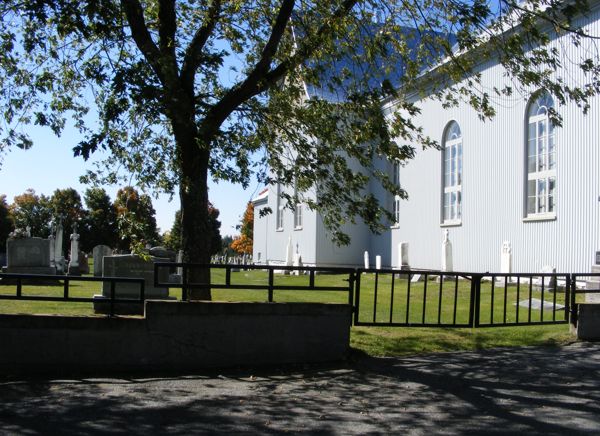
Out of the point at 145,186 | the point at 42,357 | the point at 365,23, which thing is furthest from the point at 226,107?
the point at 42,357

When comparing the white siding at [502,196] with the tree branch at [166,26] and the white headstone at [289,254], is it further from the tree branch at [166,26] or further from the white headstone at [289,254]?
the tree branch at [166,26]

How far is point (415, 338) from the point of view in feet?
32.3

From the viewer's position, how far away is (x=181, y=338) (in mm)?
7645

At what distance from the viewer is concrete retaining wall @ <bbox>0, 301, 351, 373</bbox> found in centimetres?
738

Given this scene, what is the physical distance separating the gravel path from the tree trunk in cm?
239

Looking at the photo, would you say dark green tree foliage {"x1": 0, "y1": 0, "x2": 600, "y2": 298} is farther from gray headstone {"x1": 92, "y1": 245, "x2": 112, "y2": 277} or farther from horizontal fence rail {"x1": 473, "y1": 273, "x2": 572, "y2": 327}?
gray headstone {"x1": 92, "y1": 245, "x2": 112, "y2": 277}

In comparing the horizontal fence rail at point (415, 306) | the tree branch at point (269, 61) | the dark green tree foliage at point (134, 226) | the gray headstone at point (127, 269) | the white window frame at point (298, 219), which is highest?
the tree branch at point (269, 61)

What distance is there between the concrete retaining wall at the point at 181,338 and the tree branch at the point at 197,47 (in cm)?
379

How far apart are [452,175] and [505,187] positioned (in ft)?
14.4

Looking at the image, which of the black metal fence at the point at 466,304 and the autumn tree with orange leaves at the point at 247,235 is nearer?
the black metal fence at the point at 466,304

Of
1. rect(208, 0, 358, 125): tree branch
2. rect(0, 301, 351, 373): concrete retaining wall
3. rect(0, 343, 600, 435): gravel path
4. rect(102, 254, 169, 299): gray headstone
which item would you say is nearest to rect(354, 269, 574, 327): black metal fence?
rect(0, 301, 351, 373): concrete retaining wall

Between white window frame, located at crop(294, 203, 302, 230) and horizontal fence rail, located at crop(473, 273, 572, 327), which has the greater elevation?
white window frame, located at crop(294, 203, 302, 230)

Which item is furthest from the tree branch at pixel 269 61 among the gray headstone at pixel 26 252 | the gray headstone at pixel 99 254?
the gray headstone at pixel 99 254

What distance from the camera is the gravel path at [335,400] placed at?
210 inches
